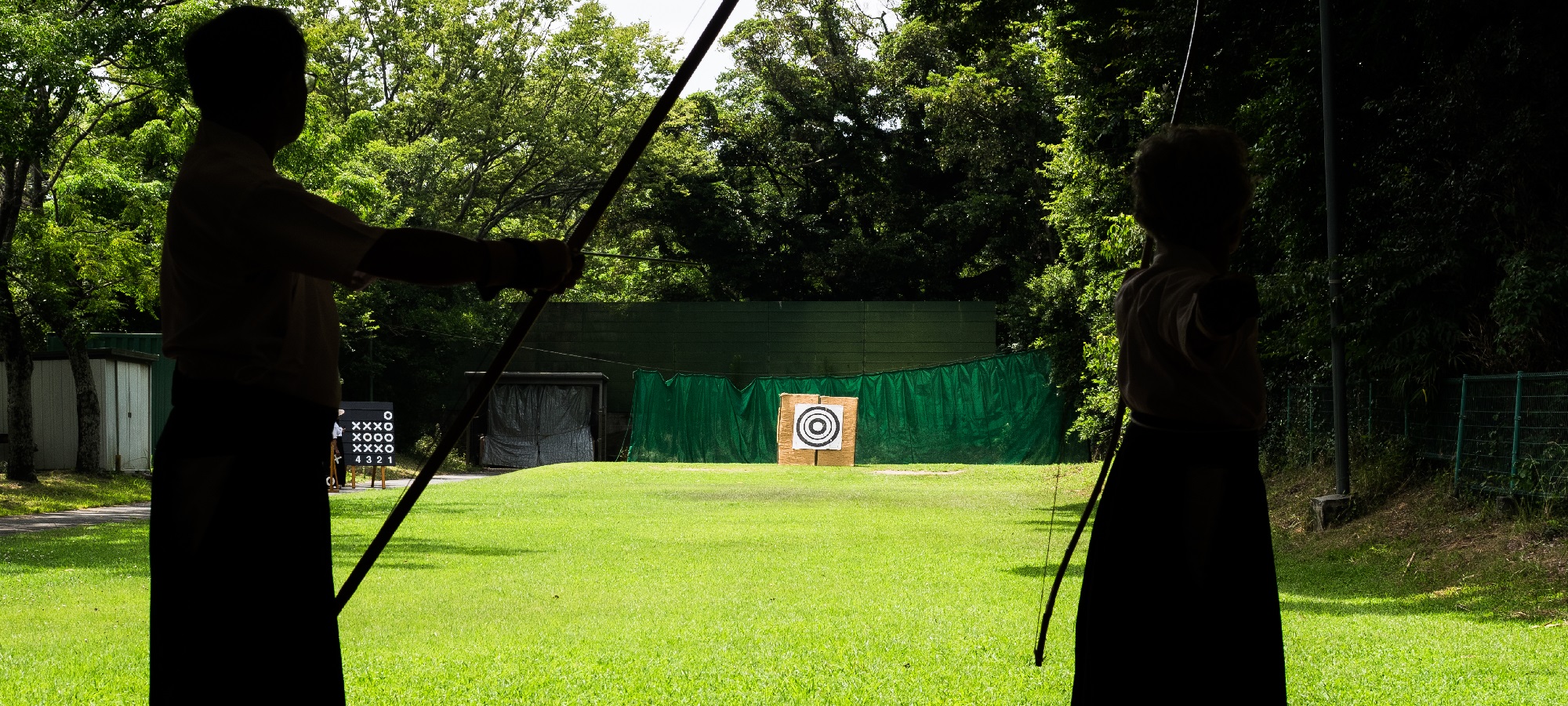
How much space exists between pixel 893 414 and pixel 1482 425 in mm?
24060

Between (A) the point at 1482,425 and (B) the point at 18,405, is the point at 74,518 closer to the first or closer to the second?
(B) the point at 18,405

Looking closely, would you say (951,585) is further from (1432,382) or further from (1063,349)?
(1063,349)

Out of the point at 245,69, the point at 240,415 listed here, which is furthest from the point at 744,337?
the point at 240,415

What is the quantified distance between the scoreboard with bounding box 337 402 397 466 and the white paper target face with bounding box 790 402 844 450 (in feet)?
38.5

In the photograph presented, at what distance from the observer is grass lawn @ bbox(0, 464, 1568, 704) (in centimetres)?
585

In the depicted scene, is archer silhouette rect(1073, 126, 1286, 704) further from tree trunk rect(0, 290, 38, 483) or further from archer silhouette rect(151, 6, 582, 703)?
tree trunk rect(0, 290, 38, 483)

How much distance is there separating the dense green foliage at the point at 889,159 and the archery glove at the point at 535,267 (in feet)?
34.0

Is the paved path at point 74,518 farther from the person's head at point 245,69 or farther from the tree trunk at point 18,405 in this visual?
the person's head at point 245,69

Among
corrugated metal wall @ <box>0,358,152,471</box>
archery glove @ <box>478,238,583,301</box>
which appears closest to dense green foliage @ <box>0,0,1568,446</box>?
corrugated metal wall @ <box>0,358,152,471</box>

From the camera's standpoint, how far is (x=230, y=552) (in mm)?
2396

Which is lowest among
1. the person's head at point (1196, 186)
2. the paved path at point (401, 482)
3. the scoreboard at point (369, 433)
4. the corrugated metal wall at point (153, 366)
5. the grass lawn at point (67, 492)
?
the paved path at point (401, 482)

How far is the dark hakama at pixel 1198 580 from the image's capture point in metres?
2.75

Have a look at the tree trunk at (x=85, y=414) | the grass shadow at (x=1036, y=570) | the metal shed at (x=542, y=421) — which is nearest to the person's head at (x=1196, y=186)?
the grass shadow at (x=1036, y=570)

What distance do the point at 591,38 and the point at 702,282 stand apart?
337 inches
